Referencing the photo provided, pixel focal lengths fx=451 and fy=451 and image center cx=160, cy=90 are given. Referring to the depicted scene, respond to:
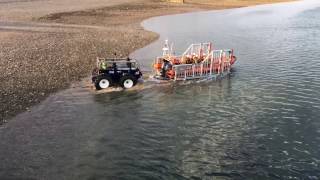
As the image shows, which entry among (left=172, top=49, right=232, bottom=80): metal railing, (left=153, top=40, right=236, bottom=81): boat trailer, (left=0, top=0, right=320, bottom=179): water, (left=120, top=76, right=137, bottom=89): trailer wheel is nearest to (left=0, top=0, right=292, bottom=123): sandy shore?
(left=0, top=0, right=320, bottom=179): water

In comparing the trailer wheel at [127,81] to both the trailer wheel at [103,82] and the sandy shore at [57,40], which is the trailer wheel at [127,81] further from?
the sandy shore at [57,40]

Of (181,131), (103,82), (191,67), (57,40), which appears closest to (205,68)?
(191,67)

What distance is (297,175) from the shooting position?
2016cm

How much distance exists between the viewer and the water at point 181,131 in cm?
2098

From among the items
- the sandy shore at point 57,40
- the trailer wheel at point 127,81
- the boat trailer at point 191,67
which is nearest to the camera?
the sandy shore at point 57,40

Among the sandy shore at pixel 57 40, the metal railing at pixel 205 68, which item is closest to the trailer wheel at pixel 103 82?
the sandy shore at pixel 57 40

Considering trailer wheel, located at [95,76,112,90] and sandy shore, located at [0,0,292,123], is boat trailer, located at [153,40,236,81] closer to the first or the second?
trailer wheel, located at [95,76,112,90]

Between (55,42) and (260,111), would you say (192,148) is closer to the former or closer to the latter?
(260,111)

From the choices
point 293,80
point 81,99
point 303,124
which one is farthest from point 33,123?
point 293,80

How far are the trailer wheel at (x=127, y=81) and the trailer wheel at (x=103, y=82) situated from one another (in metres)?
0.93

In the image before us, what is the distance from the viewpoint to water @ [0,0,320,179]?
826 inches

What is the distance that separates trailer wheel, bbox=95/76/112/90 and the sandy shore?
9.70 ft

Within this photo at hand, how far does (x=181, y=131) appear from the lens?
25562mm

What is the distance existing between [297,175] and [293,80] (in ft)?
57.2
